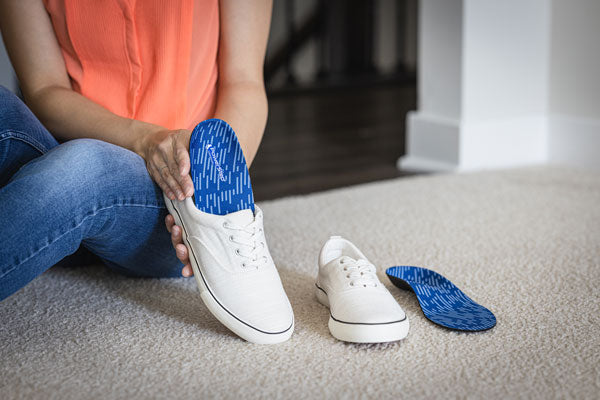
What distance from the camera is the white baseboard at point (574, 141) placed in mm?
2021

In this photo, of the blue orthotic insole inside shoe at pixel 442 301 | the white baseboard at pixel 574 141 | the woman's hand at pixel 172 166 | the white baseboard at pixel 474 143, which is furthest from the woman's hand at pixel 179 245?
the white baseboard at pixel 574 141

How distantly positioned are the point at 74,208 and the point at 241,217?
0.21 m

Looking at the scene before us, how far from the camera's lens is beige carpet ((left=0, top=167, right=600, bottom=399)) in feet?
2.61

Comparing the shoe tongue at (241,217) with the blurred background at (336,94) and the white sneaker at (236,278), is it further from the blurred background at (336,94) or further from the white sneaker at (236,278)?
the blurred background at (336,94)

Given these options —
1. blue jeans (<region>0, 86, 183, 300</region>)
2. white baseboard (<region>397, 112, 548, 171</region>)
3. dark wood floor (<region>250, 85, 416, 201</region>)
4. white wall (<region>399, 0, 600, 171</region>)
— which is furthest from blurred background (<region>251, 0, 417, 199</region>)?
blue jeans (<region>0, 86, 183, 300</region>)

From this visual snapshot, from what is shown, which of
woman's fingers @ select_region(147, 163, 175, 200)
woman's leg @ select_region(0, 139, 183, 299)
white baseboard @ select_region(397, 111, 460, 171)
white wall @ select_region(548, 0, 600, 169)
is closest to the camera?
woman's leg @ select_region(0, 139, 183, 299)

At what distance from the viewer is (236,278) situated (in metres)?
0.87

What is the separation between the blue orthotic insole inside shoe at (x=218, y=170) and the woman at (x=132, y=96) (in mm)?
20

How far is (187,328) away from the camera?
0.96 m

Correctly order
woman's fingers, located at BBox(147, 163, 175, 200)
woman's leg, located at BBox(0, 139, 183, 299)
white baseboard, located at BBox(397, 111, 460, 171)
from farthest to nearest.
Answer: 1. white baseboard, located at BBox(397, 111, 460, 171)
2. woman's fingers, located at BBox(147, 163, 175, 200)
3. woman's leg, located at BBox(0, 139, 183, 299)

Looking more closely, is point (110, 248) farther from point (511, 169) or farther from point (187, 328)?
point (511, 169)

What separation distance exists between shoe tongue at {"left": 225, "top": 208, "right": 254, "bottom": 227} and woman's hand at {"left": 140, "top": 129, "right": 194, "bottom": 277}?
0.20ft

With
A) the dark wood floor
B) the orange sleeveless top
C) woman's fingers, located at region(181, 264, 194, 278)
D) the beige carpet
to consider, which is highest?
the orange sleeveless top

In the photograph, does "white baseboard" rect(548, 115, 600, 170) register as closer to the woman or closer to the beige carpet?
the beige carpet
